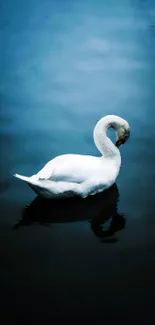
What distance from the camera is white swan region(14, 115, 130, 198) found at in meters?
2.59

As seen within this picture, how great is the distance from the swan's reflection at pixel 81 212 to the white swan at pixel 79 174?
6 cm

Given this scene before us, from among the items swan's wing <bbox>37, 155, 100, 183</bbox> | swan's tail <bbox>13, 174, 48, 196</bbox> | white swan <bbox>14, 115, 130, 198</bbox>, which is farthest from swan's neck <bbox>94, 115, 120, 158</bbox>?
swan's tail <bbox>13, 174, 48, 196</bbox>

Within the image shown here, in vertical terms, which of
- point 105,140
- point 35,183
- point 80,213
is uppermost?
point 105,140

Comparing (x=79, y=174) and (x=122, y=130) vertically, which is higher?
(x=122, y=130)

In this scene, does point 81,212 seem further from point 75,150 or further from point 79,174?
point 75,150

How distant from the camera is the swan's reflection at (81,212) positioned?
2562 mm

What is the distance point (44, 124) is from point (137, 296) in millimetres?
1880

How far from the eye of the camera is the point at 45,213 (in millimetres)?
2646

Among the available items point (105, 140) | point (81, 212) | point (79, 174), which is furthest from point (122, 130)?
point (81, 212)

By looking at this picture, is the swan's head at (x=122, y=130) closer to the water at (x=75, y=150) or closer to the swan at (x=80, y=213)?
the water at (x=75, y=150)

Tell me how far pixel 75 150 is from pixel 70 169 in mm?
720

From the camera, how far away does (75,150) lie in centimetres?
334

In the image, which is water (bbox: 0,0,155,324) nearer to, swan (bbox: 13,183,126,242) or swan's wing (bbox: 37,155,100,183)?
swan (bbox: 13,183,126,242)

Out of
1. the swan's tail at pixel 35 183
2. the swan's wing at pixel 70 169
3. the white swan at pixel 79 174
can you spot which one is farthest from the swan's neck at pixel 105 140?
the swan's tail at pixel 35 183
